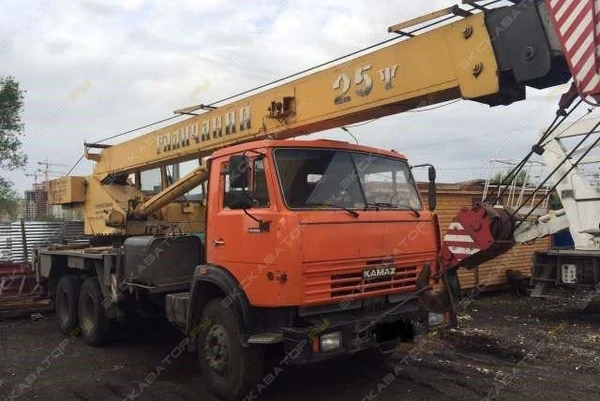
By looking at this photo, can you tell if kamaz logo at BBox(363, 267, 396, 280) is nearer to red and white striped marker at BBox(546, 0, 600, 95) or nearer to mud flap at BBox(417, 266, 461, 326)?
mud flap at BBox(417, 266, 461, 326)

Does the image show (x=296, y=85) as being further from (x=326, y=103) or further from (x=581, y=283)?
(x=581, y=283)

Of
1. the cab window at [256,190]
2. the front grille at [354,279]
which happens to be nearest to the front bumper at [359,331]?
the front grille at [354,279]

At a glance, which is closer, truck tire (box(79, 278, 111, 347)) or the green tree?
truck tire (box(79, 278, 111, 347))

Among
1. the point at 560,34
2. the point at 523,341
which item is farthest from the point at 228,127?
the point at 523,341

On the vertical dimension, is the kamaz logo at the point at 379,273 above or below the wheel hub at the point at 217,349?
above

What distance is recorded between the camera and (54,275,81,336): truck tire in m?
8.84

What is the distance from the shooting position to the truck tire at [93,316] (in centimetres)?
804

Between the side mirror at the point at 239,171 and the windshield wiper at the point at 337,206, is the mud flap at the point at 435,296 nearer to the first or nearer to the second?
the windshield wiper at the point at 337,206

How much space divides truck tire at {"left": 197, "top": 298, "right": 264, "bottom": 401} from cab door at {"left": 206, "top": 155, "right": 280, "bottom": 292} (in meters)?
0.45

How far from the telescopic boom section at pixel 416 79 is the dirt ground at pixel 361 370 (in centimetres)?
273

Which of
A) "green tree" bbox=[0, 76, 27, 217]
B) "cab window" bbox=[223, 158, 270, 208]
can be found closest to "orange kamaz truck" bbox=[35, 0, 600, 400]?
"cab window" bbox=[223, 158, 270, 208]

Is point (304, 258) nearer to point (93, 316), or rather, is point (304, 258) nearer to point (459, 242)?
point (459, 242)

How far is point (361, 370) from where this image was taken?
652 centimetres

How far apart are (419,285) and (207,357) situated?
2.20m
